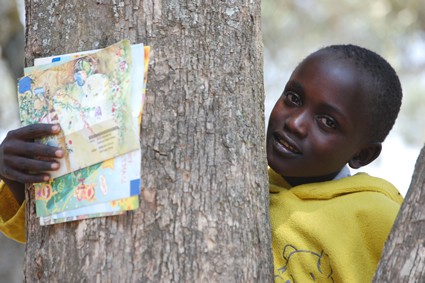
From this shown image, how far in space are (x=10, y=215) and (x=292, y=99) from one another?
0.85m

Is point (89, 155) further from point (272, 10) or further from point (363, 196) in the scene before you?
point (272, 10)

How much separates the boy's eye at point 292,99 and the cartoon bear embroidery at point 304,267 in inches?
17.7

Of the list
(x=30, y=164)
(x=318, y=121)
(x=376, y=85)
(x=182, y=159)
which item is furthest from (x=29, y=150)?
(x=376, y=85)

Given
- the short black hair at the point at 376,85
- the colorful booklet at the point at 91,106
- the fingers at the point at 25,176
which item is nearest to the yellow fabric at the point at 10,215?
the fingers at the point at 25,176

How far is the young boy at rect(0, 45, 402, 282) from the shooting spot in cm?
193

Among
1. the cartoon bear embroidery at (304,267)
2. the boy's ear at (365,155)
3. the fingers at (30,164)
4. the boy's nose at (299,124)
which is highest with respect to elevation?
the boy's nose at (299,124)

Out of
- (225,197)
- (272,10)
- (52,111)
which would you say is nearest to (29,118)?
(52,111)

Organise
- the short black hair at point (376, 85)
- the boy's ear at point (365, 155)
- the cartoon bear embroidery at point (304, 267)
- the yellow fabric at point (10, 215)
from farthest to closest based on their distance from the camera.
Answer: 1. the boy's ear at point (365, 155)
2. the short black hair at point (376, 85)
3. the yellow fabric at point (10, 215)
4. the cartoon bear embroidery at point (304, 267)

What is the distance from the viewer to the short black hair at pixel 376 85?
2.17 meters

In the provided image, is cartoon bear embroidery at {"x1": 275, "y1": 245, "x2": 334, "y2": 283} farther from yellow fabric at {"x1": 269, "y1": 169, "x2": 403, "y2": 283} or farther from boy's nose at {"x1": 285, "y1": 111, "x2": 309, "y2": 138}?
boy's nose at {"x1": 285, "y1": 111, "x2": 309, "y2": 138}

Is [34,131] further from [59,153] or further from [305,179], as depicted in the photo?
[305,179]

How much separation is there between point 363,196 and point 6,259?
4.80 meters

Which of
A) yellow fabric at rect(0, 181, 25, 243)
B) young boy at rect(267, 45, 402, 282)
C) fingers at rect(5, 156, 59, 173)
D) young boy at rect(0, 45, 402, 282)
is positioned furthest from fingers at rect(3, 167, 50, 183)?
young boy at rect(267, 45, 402, 282)

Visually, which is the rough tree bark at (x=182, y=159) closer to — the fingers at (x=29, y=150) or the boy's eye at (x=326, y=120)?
the fingers at (x=29, y=150)
